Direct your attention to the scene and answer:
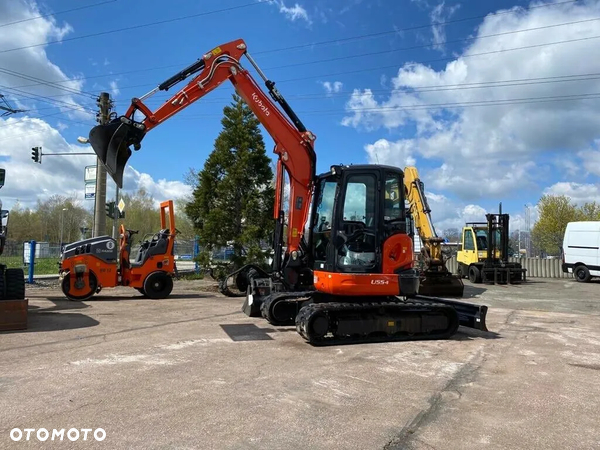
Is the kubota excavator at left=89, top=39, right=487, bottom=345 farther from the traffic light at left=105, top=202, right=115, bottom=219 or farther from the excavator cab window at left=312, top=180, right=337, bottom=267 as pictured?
the traffic light at left=105, top=202, right=115, bottom=219

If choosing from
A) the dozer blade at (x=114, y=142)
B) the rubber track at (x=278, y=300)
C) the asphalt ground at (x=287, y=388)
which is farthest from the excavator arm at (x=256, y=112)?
the asphalt ground at (x=287, y=388)

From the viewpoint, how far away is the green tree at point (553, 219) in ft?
145

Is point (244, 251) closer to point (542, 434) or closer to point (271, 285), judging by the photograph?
point (271, 285)

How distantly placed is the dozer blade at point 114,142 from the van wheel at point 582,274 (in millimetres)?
21910

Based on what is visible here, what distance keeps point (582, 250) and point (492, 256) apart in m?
4.79

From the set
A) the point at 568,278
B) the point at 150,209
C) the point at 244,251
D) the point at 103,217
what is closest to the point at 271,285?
the point at 244,251

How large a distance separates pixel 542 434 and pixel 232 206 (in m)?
14.1

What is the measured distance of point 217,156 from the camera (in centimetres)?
1739

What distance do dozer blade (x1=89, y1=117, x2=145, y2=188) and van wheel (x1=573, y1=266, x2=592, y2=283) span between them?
21.9 metres

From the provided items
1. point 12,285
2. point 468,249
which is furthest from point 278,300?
point 468,249

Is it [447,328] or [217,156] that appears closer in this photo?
[447,328]

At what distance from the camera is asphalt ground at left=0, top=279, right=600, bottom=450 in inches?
160

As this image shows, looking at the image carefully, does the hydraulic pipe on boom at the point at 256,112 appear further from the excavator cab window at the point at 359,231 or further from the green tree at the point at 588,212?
the green tree at the point at 588,212

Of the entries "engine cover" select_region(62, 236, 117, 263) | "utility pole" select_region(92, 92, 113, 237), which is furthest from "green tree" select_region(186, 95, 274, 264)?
"utility pole" select_region(92, 92, 113, 237)
